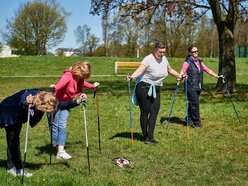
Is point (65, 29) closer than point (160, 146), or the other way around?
point (160, 146)

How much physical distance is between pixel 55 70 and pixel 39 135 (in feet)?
85.3

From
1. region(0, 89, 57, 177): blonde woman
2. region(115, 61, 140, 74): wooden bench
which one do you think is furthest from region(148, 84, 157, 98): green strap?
region(115, 61, 140, 74): wooden bench

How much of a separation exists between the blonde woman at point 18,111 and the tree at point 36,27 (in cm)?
4748

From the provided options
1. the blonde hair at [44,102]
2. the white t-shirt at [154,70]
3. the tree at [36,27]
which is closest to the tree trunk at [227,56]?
the white t-shirt at [154,70]

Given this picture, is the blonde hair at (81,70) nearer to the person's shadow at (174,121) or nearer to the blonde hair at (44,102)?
the blonde hair at (44,102)

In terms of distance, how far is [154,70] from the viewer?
839 cm

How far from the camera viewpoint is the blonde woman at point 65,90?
6.94 m

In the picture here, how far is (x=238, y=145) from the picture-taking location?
8406 millimetres

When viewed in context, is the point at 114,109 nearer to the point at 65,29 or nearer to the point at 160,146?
the point at 160,146

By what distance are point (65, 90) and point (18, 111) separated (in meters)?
1.31

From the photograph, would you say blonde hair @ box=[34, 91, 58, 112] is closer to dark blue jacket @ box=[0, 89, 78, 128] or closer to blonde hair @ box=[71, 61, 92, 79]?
dark blue jacket @ box=[0, 89, 78, 128]

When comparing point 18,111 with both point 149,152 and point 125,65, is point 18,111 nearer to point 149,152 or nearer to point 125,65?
point 149,152

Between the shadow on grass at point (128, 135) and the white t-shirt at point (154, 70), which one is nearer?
the white t-shirt at point (154, 70)

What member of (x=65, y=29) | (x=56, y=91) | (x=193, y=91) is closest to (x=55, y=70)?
(x=65, y=29)
